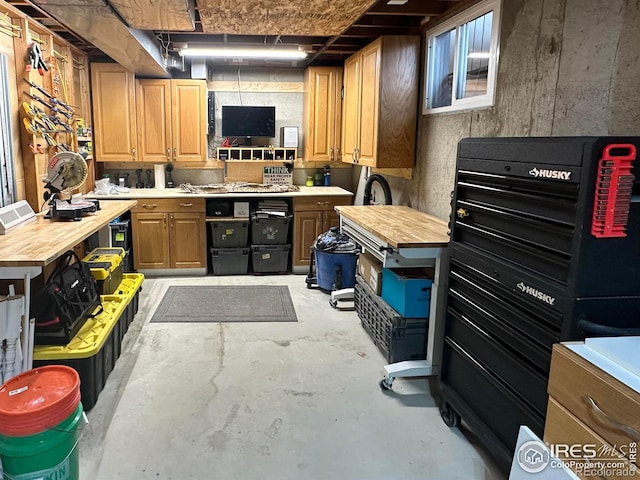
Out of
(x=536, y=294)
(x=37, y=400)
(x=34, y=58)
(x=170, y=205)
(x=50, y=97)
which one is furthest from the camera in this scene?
(x=170, y=205)

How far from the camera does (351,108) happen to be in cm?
505

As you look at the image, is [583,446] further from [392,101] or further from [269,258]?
[269,258]

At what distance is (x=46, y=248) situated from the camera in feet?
8.54

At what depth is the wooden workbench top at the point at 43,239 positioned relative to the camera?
7.88 feet

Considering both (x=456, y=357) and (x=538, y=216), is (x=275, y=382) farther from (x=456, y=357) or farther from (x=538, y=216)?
(x=538, y=216)

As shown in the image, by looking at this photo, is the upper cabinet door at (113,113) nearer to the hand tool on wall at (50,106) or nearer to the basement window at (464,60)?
the hand tool on wall at (50,106)

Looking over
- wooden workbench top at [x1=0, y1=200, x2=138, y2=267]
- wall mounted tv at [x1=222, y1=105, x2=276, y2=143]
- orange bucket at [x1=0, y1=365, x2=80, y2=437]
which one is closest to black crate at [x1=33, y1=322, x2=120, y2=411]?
orange bucket at [x1=0, y1=365, x2=80, y2=437]

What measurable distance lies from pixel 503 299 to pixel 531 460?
82 cm

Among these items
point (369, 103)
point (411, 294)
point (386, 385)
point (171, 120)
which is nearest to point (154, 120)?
point (171, 120)

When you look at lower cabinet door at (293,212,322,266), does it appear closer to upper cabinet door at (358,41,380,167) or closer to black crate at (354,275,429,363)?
upper cabinet door at (358,41,380,167)

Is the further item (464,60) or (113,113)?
(113,113)

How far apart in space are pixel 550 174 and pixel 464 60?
2.23 metres

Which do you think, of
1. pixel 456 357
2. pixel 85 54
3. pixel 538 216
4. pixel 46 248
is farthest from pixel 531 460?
pixel 85 54

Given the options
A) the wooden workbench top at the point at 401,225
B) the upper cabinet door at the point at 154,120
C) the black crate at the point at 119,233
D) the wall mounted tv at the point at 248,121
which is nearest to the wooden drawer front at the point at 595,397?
the wooden workbench top at the point at 401,225
